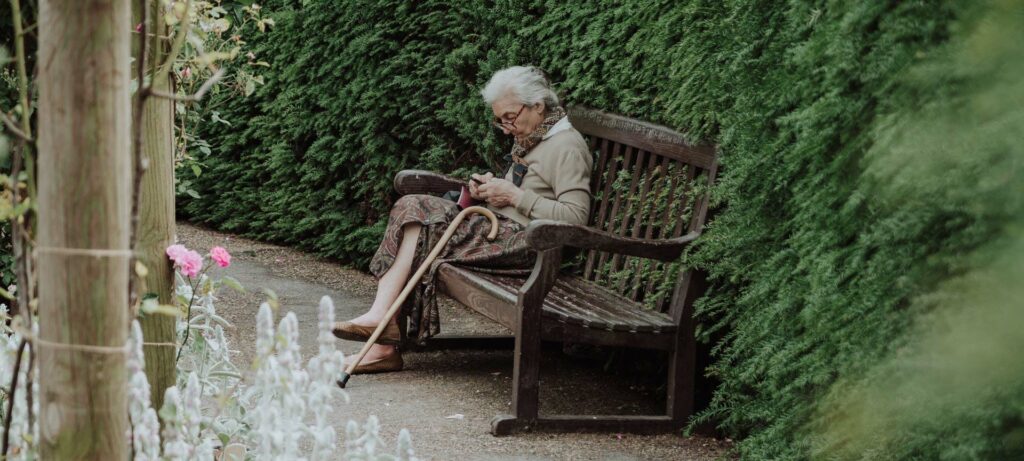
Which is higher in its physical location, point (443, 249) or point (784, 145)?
point (784, 145)

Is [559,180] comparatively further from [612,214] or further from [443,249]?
[443,249]

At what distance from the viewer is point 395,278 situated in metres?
4.91

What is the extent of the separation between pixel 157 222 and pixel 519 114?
7.53 feet

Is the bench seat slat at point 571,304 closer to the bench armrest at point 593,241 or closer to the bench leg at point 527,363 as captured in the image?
the bench leg at point 527,363

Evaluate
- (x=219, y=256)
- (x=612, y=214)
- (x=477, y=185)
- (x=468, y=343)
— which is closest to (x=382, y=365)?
(x=468, y=343)

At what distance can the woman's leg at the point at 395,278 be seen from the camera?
16.1 feet

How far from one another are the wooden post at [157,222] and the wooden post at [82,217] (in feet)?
3.26

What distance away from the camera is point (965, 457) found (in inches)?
87.0

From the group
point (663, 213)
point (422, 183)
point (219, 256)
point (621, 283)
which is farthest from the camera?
point (422, 183)

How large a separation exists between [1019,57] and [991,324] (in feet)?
0.80

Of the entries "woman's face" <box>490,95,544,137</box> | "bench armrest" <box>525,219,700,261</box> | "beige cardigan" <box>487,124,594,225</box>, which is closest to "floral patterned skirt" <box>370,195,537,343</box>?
"beige cardigan" <box>487,124,594,225</box>

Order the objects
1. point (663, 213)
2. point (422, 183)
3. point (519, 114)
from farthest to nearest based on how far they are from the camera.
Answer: point (422, 183) < point (519, 114) < point (663, 213)

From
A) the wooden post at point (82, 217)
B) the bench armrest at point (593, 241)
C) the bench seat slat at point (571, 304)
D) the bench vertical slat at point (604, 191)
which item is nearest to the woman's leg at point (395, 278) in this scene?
the bench seat slat at point (571, 304)

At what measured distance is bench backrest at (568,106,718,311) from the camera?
4.15 metres
